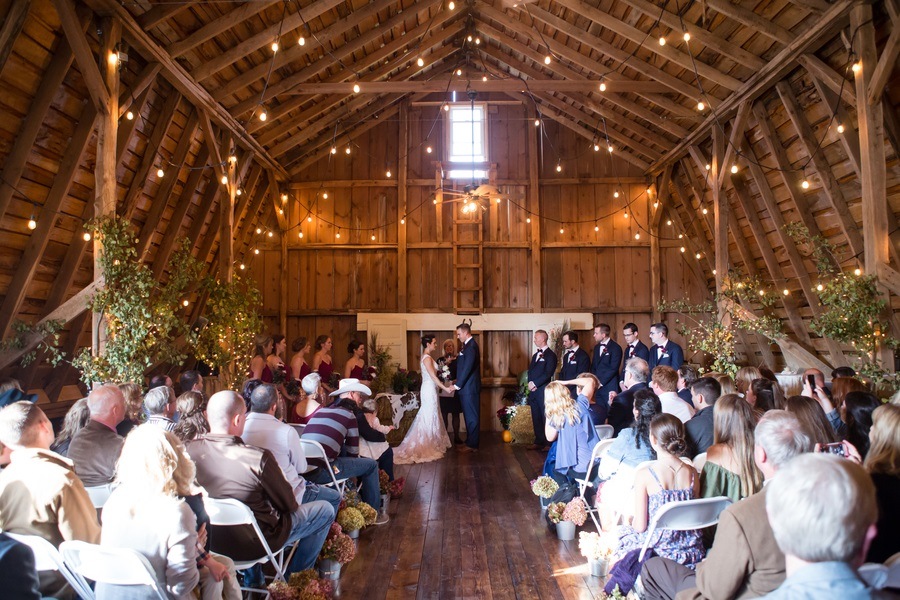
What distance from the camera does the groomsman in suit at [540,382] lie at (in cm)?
866

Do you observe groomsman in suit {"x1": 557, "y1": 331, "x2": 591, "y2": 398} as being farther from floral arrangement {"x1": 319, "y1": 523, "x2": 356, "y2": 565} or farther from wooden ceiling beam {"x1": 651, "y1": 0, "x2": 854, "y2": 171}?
floral arrangement {"x1": 319, "y1": 523, "x2": 356, "y2": 565}

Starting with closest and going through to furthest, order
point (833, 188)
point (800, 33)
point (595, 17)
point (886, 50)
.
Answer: point (886, 50)
point (800, 33)
point (833, 188)
point (595, 17)

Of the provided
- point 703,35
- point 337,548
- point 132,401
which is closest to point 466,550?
point 337,548

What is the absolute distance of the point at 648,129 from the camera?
9.73 m

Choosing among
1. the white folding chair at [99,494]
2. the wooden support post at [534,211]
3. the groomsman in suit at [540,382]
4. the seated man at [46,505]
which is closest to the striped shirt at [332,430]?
the white folding chair at [99,494]

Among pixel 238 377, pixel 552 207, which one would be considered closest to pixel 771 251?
pixel 552 207

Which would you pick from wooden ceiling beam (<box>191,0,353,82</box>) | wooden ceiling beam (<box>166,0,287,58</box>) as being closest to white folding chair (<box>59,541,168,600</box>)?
wooden ceiling beam (<box>166,0,287,58</box>)

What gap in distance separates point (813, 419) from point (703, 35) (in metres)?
4.86

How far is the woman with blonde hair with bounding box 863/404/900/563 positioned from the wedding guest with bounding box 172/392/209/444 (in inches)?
122

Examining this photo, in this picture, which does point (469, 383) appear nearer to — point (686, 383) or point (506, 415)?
point (506, 415)

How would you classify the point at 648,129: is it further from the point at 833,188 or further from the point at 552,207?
the point at 833,188

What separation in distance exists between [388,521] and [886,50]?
5.50 m

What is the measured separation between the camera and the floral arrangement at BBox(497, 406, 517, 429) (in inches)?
361

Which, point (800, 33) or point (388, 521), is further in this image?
point (800, 33)
